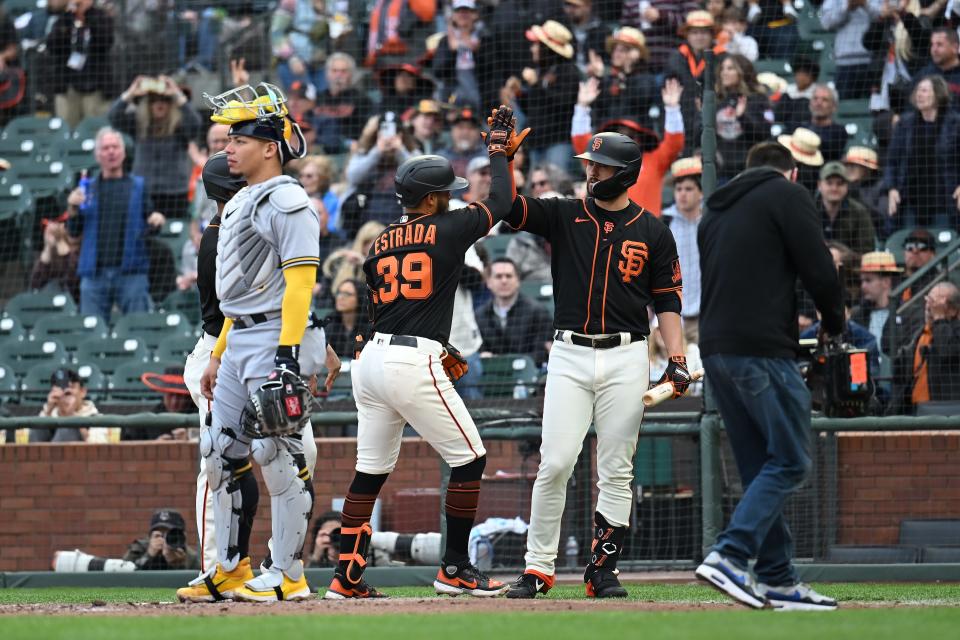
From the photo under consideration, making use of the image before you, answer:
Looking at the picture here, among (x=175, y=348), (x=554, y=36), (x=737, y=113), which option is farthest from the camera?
(x=554, y=36)

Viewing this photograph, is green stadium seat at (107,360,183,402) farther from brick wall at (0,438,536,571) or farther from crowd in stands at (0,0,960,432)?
brick wall at (0,438,536,571)

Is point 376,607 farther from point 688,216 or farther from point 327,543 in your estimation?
point 688,216

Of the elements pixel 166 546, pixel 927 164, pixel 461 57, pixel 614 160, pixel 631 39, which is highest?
pixel 461 57

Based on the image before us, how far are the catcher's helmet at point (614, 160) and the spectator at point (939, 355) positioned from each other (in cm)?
310

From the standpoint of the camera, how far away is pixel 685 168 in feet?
33.7

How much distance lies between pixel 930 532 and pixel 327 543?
12.2 feet

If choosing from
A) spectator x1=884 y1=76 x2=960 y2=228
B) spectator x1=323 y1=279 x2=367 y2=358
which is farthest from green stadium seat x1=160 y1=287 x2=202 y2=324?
spectator x1=884 y1=76 x2=960 y2=228

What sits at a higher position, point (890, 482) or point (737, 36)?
point (737, 36)

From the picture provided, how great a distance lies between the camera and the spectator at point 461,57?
1317 centimetres

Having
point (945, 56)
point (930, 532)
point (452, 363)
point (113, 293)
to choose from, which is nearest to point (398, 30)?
point (113, 293)

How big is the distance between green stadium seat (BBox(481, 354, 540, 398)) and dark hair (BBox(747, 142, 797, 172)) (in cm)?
418

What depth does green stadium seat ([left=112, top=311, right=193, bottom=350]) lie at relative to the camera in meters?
12.2

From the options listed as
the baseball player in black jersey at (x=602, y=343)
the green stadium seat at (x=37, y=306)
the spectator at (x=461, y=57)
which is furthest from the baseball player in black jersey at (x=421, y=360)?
the green stadium seat at (x=37, y=306)

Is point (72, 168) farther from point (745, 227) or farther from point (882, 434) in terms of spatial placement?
point (745, 227)
